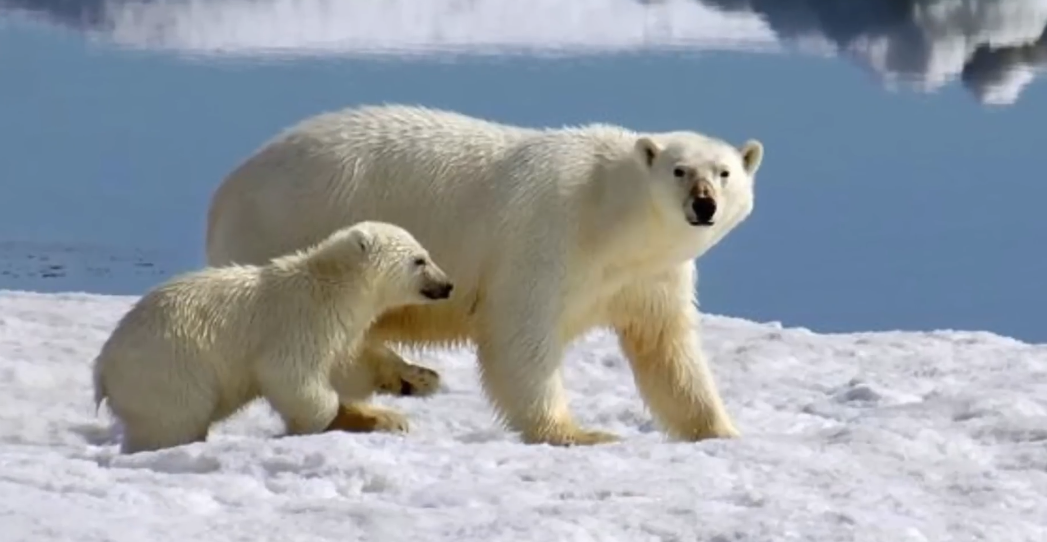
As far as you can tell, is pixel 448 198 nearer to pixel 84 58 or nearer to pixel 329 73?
pixel 329 73

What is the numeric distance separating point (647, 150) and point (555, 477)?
132cm

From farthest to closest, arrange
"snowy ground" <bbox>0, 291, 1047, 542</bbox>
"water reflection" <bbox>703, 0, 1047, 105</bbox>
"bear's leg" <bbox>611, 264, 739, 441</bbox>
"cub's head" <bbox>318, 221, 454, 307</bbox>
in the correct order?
"water reflection" <bbox>703, 0, 1047, 105</bbox>
"bear's leg" <bbox>611, 264, 739, 441</bbox>
"cub's head" <bbox>318, 221, 454, 307</bbox>
"snowy ground" <bbox>0, 291, 1047, 542</bbox>

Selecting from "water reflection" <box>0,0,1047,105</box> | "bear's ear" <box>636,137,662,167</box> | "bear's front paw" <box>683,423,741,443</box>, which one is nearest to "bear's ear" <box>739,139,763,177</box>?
"bear's ear" <box>636,137,662,167</box>

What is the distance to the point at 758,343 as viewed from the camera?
748 cm

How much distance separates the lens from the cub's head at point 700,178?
5.31m

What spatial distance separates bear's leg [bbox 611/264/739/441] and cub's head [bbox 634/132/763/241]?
39cm

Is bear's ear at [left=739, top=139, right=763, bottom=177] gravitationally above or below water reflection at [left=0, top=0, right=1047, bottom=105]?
above

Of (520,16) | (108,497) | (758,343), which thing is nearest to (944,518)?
(108,497)

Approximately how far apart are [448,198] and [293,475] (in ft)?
5.14

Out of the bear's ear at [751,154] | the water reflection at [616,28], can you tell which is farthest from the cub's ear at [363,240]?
the water reflection at [616,28]

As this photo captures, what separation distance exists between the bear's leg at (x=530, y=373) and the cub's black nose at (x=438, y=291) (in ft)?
0.51

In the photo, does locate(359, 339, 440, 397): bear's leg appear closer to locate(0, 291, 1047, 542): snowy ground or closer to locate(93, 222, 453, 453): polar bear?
locate(0, 291, 1047, 542): snowy ground

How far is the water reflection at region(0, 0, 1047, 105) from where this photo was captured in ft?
57.6

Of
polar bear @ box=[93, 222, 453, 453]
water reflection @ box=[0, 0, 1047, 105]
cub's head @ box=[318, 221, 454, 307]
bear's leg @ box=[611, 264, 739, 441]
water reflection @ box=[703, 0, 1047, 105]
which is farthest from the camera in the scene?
water reflection @ box=[0, 0, 1047, 105]
